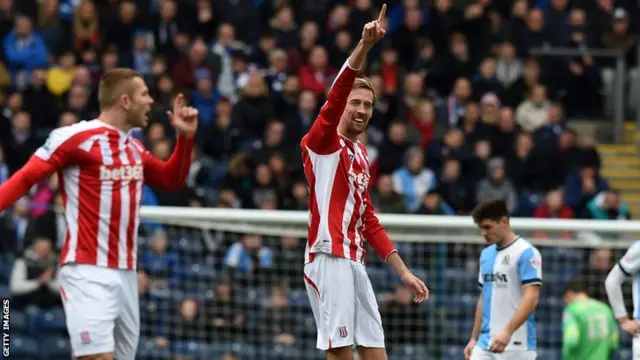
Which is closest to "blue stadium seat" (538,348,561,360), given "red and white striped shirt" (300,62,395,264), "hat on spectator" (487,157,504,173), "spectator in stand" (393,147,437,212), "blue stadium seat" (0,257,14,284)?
"spectator in stand" (393,147,437,212)

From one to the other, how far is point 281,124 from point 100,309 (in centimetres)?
715

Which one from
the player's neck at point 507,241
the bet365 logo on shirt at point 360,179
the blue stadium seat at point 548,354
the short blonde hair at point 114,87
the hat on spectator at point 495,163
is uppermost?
the short blonde hair at point 114,87

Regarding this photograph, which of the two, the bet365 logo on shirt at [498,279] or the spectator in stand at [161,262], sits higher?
the bet365 logo on shirt at [498,279]

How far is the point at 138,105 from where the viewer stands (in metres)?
7.69

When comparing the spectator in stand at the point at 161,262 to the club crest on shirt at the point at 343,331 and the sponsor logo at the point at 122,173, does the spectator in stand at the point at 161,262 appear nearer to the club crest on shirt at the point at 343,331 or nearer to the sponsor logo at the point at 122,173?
the sponsor logo at the point at 122,173

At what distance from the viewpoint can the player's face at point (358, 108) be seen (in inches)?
281

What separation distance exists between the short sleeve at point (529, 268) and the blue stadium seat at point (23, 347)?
5.22 m

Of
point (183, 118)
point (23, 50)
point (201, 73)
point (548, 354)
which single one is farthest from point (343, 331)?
point (23, 50)

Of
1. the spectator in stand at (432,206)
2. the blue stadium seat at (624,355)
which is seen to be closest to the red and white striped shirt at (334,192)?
the blue stadium seat at (624,355)

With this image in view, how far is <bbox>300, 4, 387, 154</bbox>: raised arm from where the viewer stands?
662 cm

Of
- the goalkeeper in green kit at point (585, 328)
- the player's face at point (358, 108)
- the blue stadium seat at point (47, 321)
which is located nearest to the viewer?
the player's face at point (358, 108)

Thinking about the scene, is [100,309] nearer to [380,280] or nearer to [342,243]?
[342,243]

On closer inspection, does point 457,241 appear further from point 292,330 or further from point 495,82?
point 495,82

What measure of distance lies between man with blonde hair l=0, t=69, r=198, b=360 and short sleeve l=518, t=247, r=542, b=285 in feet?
7.92
